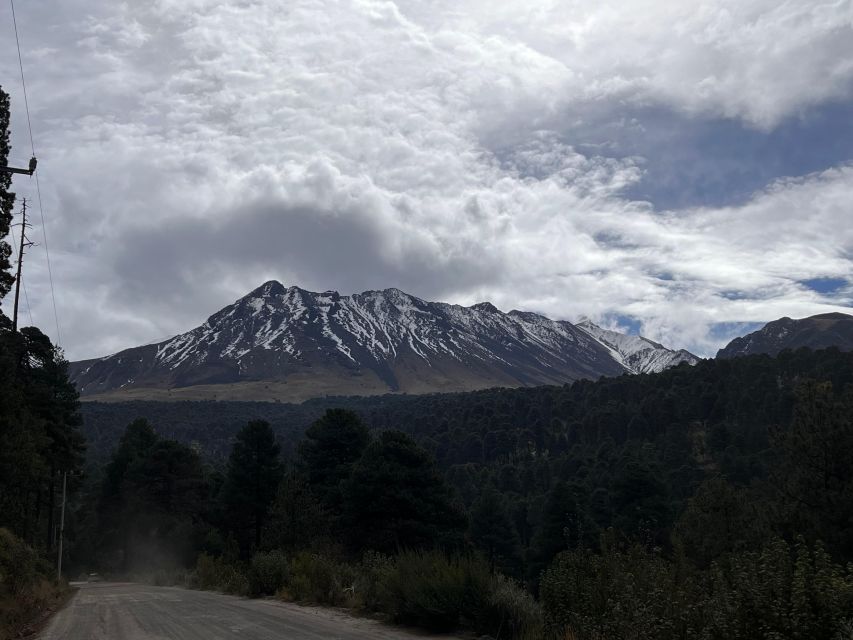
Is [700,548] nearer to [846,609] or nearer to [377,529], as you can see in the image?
[377,529]

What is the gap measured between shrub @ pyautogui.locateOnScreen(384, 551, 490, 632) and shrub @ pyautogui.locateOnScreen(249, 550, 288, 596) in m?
8.57

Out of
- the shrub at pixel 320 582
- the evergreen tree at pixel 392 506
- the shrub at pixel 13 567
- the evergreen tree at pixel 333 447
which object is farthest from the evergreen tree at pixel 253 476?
the shrub at pixel 320 582

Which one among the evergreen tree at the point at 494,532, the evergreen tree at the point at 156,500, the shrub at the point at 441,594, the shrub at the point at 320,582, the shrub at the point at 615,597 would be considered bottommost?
the evergreen tree at the point at 494,532

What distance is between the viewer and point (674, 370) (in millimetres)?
153625

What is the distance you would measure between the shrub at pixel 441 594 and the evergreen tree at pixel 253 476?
42.4 meters

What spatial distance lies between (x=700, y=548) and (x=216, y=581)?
23.3 m

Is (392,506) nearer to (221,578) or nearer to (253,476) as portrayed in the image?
(221,578)

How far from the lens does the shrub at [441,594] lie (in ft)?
37.3

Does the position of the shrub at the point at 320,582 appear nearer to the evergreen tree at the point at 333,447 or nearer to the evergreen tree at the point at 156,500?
the evergreen tree at the point at 333,447

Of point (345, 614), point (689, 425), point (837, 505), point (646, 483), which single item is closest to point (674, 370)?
point (689, 425)

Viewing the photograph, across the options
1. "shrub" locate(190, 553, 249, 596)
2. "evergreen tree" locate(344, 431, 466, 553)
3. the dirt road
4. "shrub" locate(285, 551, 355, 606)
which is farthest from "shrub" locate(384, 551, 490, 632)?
"evergreen tree" locate(344, 431, 466, 553)

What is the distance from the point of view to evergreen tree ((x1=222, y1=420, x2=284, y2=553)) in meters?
53.2

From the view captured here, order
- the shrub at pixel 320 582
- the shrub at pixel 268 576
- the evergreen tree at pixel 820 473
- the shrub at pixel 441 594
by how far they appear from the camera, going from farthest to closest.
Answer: the evergreen tree at pixel 820 473
the shrub at pixel 268 576
the shrub at pixel 320 582
the shrub at pixel 441 594

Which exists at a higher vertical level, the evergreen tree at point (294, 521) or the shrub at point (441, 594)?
the shrub at point (441, 594)
